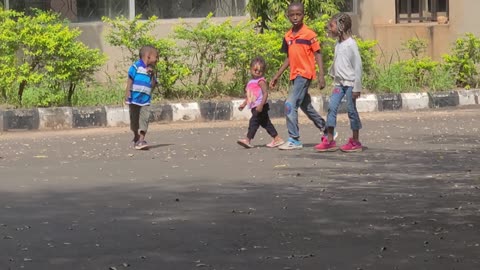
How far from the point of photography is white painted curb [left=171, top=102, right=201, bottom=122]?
1544 cm

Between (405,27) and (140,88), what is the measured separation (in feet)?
26.5

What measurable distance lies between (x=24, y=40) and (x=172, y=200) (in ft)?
22.9

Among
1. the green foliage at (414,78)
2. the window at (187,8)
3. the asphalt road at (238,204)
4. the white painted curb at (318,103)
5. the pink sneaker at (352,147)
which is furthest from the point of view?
the window at (187,8)

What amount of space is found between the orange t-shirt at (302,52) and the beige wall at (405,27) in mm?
7287

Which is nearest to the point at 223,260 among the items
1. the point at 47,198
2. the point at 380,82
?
the point at 47,198

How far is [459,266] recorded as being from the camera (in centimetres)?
614

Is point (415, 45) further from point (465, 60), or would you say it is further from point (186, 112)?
point (186, 112)

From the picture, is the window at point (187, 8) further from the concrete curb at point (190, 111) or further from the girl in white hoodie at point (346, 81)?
the girl in white hoodie at point (346, 81)

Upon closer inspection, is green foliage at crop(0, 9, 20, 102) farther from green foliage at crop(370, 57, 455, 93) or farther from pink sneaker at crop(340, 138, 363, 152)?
green foliage at crop(370, 57, 455, 93)

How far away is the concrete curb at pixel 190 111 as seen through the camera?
14781 millimetres

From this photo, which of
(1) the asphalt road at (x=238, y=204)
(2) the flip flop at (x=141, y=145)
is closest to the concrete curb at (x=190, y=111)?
(1) the asphalt road at (x=238, y=204)

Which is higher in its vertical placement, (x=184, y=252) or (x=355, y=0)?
(x=355, y=0)

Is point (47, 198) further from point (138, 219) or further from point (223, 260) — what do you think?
point (223, 260)

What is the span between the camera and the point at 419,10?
801 inches
